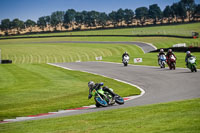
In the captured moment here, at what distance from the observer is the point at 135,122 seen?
378 inches

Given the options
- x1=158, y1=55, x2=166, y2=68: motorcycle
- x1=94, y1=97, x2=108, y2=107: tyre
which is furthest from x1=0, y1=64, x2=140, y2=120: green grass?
x1=158, y1=55, x2=166, y2=68: motorcycle

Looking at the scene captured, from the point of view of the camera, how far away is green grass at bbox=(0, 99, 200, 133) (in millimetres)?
8438

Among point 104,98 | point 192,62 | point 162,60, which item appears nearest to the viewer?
point 104,98

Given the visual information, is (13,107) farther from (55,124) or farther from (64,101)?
(55,124)

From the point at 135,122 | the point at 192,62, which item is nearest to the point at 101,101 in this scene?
the point at 135,122

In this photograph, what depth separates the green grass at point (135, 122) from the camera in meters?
8.44

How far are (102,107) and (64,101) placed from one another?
3736mm

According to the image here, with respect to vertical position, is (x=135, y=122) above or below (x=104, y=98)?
above

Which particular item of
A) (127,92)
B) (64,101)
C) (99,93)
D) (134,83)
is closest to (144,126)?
(99,93)

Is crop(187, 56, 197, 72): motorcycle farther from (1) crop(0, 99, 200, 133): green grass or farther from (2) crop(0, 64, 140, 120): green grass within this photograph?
(1) crop(0, 99, 200, 133): green grass

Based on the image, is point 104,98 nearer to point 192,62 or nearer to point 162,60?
point 192,62

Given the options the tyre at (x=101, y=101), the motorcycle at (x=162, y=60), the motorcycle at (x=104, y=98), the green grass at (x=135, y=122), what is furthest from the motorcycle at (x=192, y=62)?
the green grass at (x=135, y=122)

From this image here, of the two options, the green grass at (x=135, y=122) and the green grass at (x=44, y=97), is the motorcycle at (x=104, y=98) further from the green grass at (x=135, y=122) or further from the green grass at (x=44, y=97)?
the green grass at (x=135, y=122)

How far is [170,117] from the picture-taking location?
31.6ft
